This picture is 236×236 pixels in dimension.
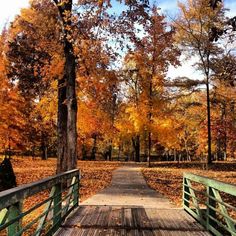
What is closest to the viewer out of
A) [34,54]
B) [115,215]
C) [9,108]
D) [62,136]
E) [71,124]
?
[115,215]

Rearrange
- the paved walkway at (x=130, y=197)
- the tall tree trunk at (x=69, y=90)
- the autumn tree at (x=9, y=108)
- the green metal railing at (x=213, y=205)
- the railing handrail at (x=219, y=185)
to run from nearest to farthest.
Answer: the railing handrail at (x=219, y=185)
the green metal railing at (x=213, y=205)
the paved walkway at (x=130, y=197)
the tall tree trunk at (x=69, y=90)
the autumn tree at (x=9, y=108)

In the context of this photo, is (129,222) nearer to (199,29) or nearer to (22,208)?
(22,208)

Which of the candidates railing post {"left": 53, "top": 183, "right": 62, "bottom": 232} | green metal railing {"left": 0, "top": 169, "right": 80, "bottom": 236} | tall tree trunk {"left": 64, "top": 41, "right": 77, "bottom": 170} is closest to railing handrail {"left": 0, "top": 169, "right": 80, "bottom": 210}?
green metal railing {"left": 0, "top": 169, "right": 80, "bottom": 236}

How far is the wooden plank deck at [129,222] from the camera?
293 inches

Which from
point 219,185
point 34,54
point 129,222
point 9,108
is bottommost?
point 129,222

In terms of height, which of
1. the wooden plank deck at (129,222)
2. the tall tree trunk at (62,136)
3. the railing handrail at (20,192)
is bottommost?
the wooden plank deck at (129,222)

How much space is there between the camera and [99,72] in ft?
52.4

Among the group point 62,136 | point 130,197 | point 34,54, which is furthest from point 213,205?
point 34,54

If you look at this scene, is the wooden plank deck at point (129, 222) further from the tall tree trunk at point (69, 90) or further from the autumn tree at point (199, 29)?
the autumn tree at point (199, 29)

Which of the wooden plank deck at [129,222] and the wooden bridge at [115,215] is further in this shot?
the wooden plank deck at [129,222]

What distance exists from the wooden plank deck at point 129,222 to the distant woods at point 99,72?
542cm

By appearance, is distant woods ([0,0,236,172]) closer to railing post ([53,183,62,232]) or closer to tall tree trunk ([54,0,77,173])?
tall tree trunk ([54,0,77,173])

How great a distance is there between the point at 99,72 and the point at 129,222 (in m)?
8.68

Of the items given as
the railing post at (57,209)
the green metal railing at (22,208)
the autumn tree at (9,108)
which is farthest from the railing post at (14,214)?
the autumn tree at (9,108)
